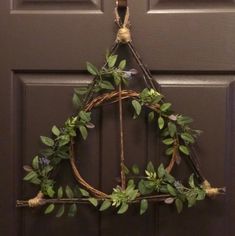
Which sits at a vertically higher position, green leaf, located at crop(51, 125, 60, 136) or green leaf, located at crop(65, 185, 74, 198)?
green leaf, located at crop(51, 125, 60, 136)

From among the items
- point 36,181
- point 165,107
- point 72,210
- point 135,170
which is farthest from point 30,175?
point 165,107

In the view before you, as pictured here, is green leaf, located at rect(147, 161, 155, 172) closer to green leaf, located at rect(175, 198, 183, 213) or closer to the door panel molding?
green leaf, located at rect(175, 198, 183, 213)

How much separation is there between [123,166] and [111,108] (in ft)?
0.45

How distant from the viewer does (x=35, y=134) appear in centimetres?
105

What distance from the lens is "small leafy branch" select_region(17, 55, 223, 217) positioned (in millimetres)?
969

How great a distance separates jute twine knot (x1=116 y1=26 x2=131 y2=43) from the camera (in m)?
0.98

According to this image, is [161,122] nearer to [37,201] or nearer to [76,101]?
[76,101]

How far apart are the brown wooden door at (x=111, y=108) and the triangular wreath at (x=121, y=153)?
0.03 m

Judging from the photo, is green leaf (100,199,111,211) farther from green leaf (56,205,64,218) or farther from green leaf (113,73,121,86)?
green leaf (113,73,121,86)

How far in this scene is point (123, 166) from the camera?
3.26ft

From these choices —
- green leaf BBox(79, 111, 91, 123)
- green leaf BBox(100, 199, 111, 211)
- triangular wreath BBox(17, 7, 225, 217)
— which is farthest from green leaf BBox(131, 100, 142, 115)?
green leaf BBox(100, 199, 111, 211)

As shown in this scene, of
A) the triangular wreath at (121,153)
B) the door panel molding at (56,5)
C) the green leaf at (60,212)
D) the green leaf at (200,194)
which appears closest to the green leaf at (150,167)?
the triangular wreath at (121,153)

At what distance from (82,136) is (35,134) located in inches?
4.8

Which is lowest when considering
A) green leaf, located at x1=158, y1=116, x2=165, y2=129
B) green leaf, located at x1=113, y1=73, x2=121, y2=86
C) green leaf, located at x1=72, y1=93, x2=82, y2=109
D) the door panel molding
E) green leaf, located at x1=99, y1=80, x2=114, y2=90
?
green leaf, located at x1=158, y1=116, x2=165, y2=129
